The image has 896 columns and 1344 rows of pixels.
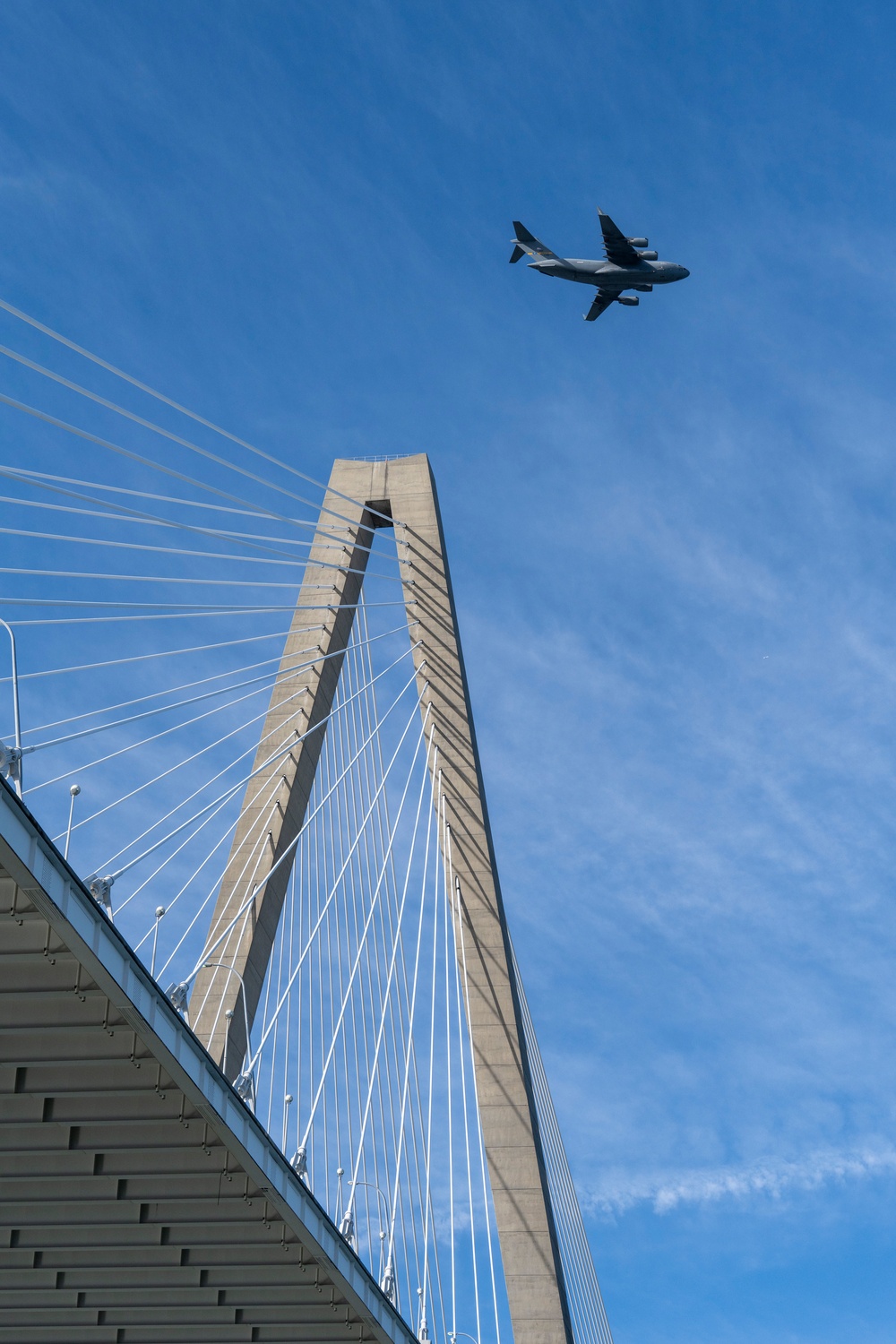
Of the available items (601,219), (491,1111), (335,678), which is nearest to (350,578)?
(335,678)

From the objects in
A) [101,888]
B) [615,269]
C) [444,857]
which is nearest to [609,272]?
[615,269]

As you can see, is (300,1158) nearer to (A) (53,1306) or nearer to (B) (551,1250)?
(A) (53,1306)

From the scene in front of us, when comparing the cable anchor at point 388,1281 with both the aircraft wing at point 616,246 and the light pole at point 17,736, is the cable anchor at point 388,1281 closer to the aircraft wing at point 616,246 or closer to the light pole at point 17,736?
the light pole at point 17,736

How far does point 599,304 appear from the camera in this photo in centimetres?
4397

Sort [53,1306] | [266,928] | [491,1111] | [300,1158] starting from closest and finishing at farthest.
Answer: [300,1158]
[53,1306]
[266,928]
[491,1111]

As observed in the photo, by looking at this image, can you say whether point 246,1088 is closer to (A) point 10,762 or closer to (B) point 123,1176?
(B) point 123,1176

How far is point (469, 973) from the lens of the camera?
2866 centimetres

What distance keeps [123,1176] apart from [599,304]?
99.3 feet

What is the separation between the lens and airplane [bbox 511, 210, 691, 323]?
42.3m

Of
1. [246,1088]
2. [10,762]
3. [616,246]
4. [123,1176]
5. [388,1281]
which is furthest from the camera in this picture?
[616,246]

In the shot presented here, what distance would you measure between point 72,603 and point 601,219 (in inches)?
1065

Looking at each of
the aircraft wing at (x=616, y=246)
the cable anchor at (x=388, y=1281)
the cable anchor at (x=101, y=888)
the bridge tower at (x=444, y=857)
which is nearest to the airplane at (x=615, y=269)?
the aircraft wing at (x=616, y=246)

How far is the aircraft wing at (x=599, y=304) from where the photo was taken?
43812 millimetres

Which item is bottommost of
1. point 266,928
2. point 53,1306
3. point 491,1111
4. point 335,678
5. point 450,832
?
point 53,1306
